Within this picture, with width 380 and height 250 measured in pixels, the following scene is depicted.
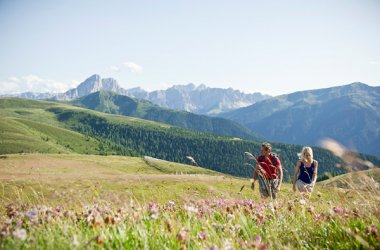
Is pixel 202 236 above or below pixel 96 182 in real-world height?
above

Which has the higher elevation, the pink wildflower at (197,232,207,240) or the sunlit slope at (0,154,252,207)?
the pink wildflower at (197,232,207,240)

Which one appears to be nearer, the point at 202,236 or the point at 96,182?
the point at 202,236

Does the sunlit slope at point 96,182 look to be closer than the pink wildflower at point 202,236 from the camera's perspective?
No

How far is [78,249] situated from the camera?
314cm

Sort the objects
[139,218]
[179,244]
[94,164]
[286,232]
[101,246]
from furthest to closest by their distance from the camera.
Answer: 1. [94,164]
2. [139,218]
3. [286,232]
4. [179,244]
5. [101,246]

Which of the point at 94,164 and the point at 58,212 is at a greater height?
the point at 58,212

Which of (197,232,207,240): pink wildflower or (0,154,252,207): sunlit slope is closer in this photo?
(197,232,207,240): pink wildflower

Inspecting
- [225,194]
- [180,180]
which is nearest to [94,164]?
[180,180]

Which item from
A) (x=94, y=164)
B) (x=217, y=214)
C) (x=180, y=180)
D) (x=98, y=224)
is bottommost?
(x=94, y=164)

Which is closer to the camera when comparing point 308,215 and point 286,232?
point 286,232

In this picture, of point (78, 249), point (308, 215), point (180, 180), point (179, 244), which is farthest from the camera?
point (180, 180)

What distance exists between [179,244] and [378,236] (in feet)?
7.20

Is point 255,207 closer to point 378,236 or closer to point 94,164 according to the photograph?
point 378,236

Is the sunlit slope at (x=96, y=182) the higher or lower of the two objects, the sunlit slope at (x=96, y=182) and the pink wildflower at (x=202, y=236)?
the lower
